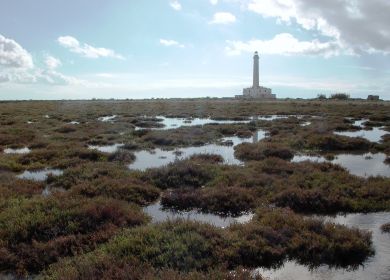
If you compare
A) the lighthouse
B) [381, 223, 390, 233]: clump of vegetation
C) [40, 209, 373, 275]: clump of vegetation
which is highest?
the lighthouse

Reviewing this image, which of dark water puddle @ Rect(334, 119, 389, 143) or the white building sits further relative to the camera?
the white building

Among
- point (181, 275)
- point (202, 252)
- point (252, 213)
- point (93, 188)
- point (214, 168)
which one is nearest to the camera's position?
point (181, 275)

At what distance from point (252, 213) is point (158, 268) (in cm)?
463

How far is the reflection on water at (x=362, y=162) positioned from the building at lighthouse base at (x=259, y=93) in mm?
113879

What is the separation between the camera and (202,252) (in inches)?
306

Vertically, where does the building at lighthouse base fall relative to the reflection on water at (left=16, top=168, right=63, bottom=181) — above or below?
above

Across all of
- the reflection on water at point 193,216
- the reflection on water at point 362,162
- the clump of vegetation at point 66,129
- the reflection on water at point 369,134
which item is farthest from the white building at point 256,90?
the reflection on water at point 193,216

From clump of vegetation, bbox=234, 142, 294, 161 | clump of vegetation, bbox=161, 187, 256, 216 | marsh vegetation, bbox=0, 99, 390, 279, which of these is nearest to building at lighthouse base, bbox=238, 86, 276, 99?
clump of vegetation, bbox=234, 142, 294, 161

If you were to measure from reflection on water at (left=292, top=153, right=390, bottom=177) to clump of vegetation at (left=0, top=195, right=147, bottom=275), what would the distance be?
1016cm

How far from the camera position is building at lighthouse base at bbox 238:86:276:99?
438 feet

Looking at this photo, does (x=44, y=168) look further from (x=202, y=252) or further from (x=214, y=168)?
(x=202, y=252)

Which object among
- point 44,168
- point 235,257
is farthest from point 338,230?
point 44,168

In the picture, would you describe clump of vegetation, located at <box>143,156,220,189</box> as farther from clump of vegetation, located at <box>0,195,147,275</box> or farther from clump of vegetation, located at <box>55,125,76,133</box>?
clump of vegetation, located at <box>55,125,76,133</box>

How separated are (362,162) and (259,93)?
118 m
